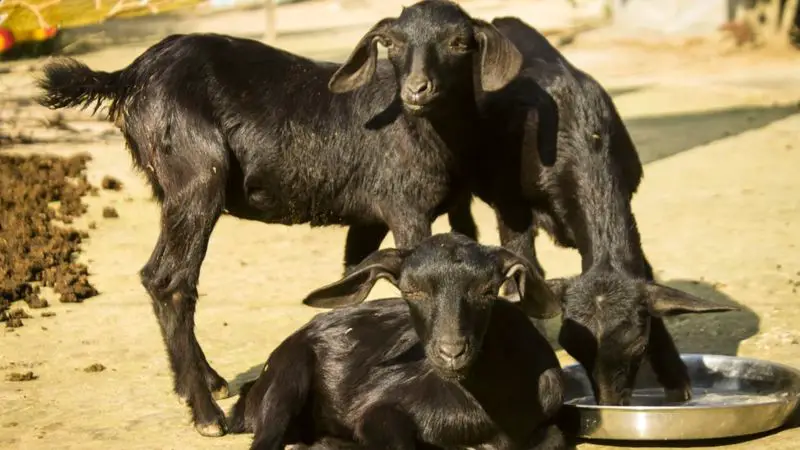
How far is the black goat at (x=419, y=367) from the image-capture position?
5.13m

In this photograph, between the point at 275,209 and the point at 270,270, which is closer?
the point at 275,209

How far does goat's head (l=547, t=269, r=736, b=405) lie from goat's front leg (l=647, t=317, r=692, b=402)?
0.40 metres

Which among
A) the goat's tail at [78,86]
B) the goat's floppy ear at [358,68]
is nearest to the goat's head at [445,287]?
the goat's floppy ear at [358,68]

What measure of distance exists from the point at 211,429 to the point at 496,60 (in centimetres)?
209

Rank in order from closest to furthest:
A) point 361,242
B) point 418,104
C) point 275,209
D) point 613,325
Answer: point 613,325, point 418,104, point 275,209, point 361,242

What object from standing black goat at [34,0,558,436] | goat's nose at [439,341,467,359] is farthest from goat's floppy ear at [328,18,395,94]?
goat's nose at [439,341,467,359]

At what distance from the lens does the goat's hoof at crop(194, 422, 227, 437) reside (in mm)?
6219

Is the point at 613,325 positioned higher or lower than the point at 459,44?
lower

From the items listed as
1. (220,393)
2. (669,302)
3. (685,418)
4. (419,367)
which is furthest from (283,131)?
(685,418)

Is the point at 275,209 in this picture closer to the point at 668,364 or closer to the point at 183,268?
the point at 183,268

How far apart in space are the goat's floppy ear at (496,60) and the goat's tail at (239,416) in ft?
5.65

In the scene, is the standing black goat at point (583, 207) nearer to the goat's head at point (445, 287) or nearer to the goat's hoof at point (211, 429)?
the goat's head at point (445, 287)

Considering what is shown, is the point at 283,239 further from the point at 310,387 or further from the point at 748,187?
the point at 310,387

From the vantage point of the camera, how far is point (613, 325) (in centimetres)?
585
